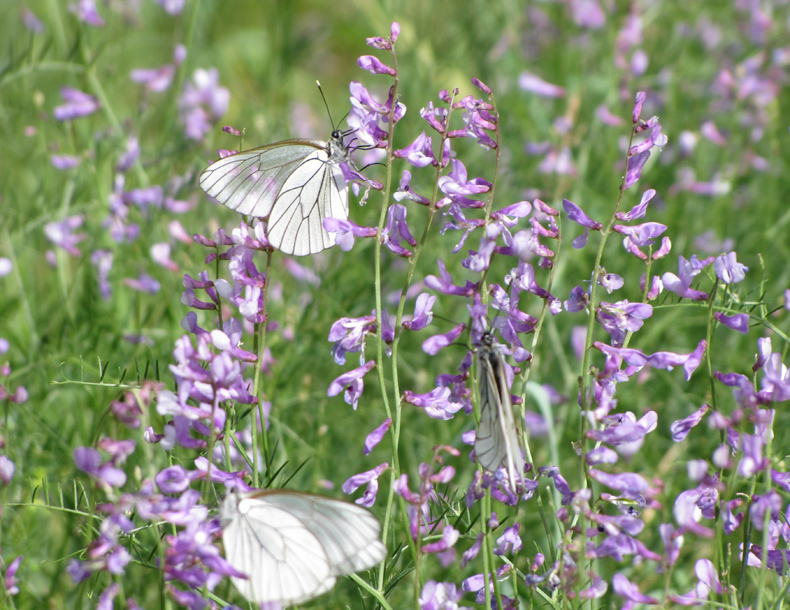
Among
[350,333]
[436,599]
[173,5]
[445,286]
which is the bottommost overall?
[436,599]

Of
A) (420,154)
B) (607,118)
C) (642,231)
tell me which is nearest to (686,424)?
(642,231)

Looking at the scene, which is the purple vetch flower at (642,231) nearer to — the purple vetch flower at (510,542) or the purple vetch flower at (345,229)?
the purple vetch flower at (345,229)

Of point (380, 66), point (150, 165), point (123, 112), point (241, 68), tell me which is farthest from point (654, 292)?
point (241, 68)

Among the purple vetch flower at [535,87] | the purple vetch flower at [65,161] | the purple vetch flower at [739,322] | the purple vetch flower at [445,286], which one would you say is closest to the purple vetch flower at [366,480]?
the purple vetch flower at [445,286]

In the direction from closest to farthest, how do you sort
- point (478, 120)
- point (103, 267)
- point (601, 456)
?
point (601, 456)
point (478, 120)
point (103, 267)

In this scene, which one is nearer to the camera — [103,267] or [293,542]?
[293,542]

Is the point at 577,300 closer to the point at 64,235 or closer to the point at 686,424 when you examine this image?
the point at 686,424
